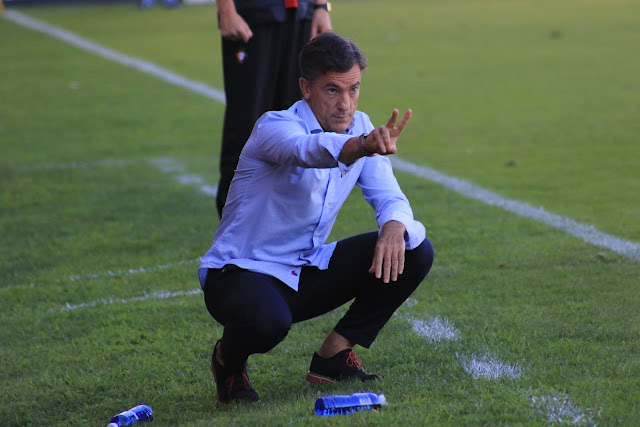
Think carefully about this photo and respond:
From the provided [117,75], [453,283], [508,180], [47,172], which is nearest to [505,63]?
[117,75]

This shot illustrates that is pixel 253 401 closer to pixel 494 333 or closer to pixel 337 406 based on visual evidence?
pixel 337 406

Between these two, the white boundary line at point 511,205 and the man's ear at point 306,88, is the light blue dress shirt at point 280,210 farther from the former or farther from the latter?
the white boundary line at point 511,205

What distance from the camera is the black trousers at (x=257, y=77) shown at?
16.6 ft

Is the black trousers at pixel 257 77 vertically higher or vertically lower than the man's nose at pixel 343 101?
lower

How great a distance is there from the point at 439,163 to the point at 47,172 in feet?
11.0

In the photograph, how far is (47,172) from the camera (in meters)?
7.70

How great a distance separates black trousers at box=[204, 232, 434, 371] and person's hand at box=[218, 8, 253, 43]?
187cm

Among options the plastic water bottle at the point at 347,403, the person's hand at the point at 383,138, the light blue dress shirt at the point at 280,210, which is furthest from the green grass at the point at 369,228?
the person's hand at the point at 383,138

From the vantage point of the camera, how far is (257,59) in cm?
505

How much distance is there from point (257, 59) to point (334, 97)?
1905mm

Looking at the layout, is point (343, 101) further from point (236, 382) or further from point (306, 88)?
point (236, 382)

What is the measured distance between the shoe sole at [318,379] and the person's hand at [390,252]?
18.5 inches

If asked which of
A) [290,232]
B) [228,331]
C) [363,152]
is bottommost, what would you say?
[228,331]

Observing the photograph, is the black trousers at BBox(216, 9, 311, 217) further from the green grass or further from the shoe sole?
the shoe sole
